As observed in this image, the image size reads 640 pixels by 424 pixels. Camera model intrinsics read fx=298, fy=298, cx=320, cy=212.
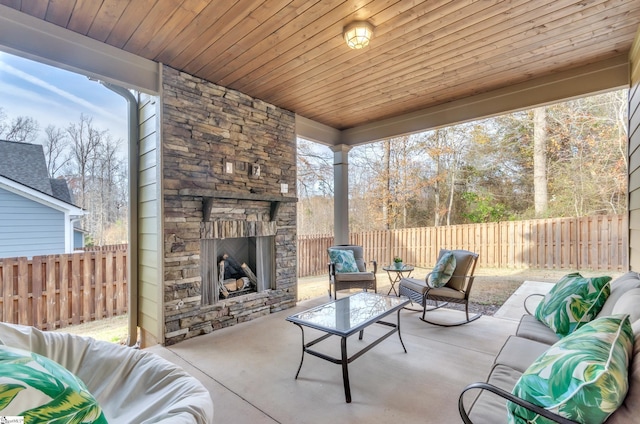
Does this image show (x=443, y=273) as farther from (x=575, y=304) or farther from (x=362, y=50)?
(x=362, y=50)

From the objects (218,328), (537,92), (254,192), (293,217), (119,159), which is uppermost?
(537,92)

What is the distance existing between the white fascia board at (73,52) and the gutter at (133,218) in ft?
1.76

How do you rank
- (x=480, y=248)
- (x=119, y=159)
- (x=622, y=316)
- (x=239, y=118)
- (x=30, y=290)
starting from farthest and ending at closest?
(x=480, y=248) < (x=119, y=159) < (x=239, y=118) < (x=30, y=290) < (x=622, y=316)

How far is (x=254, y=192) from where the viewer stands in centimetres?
394

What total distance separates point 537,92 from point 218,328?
4.65 metres

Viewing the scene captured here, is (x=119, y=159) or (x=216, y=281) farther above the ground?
(x=119, y=159)

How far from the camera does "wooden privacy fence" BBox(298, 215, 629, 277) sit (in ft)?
17.8

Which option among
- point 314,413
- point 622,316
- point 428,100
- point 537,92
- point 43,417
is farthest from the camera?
point 428,100

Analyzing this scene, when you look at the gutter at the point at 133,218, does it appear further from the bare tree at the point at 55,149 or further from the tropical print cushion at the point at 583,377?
the tropical print cushion at the point at 583,377

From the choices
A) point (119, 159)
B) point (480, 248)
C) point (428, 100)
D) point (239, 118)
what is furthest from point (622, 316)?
point (119, 159)

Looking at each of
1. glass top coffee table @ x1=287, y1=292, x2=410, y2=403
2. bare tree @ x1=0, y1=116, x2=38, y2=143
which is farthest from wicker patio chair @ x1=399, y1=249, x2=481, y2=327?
bare tree @ x1=0, y1=116, x2=38, y2=143

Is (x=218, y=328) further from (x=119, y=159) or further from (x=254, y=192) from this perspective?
(x=119, y=159)

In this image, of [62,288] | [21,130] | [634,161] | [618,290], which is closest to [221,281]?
[62,288]

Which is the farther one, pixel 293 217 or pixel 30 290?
pixel 293 217
